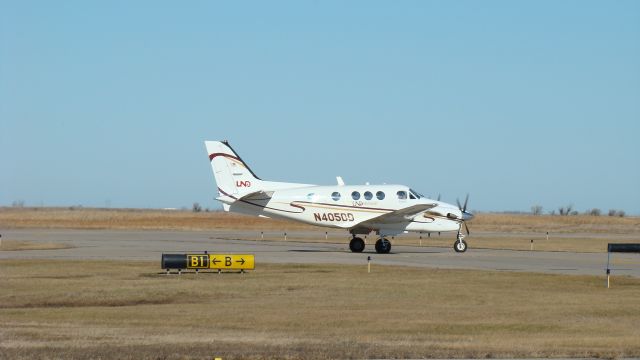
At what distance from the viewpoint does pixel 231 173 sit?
161ft

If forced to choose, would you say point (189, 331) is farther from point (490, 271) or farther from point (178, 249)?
point (178, 249)

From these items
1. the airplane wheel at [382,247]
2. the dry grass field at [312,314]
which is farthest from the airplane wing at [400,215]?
the dry grass field at [312,314]

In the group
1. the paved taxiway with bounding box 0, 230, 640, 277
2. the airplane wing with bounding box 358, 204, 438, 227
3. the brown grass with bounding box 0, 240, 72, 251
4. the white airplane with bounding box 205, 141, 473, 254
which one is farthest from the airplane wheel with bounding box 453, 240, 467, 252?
the brown grass with bounding box 0, 240, 72, 251

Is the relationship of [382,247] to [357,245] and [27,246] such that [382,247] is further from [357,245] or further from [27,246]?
[27,246]

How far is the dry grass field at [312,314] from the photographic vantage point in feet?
59.8

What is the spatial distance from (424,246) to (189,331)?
39.6 metres

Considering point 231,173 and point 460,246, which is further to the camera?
point 460,246

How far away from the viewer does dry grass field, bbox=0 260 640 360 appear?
59.8 ft

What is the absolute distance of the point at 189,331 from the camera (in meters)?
20.9

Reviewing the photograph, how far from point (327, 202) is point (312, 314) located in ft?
82.2

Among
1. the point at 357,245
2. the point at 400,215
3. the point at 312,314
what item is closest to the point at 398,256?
the point at 400,215

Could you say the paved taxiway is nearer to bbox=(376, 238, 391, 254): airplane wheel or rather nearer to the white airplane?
bbox=(376, 238, 391, 254): airplane wheel

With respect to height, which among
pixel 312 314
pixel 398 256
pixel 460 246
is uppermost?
pixel 460 246

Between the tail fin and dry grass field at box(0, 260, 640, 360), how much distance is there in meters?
12.6
